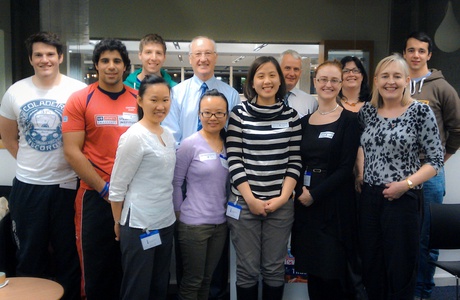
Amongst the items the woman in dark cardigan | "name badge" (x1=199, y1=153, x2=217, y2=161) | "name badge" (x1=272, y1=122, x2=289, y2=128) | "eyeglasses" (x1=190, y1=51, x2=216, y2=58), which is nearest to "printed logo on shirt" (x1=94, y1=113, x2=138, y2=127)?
"name badge" (x1=199, y1=153, x2=217, y2=161)

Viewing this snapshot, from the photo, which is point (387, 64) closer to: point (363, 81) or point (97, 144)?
point (363, 81)

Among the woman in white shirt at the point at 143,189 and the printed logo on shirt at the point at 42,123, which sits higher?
the printed logo on shirt at the point at 42,123

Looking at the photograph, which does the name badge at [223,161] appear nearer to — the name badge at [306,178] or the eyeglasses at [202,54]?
the name badge at [306,178]

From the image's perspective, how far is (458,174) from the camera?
3.24 m

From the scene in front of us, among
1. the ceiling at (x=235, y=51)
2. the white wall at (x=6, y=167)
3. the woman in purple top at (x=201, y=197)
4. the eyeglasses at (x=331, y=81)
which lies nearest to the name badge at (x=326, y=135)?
the eyeglasses at (x=331, y=81)

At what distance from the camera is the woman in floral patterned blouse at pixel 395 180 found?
6.85 feet

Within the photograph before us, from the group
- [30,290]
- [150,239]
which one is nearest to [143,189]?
[150,239]

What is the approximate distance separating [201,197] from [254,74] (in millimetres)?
737

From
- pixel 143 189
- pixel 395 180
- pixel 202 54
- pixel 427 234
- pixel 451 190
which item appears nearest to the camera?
pixel 143 189

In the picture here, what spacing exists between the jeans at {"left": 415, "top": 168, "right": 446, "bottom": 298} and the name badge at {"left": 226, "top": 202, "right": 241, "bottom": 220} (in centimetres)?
140

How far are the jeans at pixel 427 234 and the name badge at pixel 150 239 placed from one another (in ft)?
6.03

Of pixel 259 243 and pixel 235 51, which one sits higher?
pixel 235 51

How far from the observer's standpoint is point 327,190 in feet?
7.03

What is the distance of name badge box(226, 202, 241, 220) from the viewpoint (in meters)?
2.16
